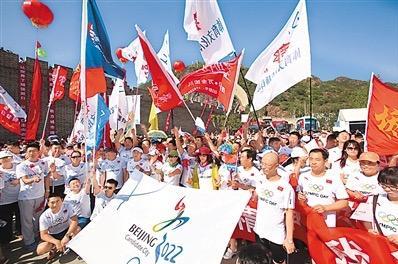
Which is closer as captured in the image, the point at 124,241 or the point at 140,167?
the point at 124,241

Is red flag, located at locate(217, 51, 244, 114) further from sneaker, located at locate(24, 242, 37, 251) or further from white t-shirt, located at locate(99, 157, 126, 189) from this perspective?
sneaker, located at locate(24, 242, 37, 251)

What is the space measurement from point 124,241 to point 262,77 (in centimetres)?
353

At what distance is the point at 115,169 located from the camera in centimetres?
659

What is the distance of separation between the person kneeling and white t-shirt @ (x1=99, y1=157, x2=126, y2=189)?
1.34 m

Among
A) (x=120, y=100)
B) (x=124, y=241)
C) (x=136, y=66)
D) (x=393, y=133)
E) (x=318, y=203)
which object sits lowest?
(x=124, y=241)

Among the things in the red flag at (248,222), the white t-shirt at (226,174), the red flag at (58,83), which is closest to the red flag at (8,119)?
the red flag at (58,83)

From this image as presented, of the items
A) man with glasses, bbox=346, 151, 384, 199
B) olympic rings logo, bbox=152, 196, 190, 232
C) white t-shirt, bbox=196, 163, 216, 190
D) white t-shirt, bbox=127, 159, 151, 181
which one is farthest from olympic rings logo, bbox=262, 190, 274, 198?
white t-shirt, bbox=127, 159, 151, 181

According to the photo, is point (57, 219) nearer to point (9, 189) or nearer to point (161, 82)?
point (9, 189)

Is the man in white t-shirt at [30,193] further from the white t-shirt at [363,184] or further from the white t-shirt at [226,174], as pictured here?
the white t-shirt at [363,184]

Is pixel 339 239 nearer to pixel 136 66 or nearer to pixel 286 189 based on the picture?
pixel 286 189

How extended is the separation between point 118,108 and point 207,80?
283cm

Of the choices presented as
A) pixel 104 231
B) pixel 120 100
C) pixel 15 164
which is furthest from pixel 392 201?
pixel 120 100

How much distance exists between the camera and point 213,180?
559cm

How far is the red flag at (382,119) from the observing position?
5004mm
